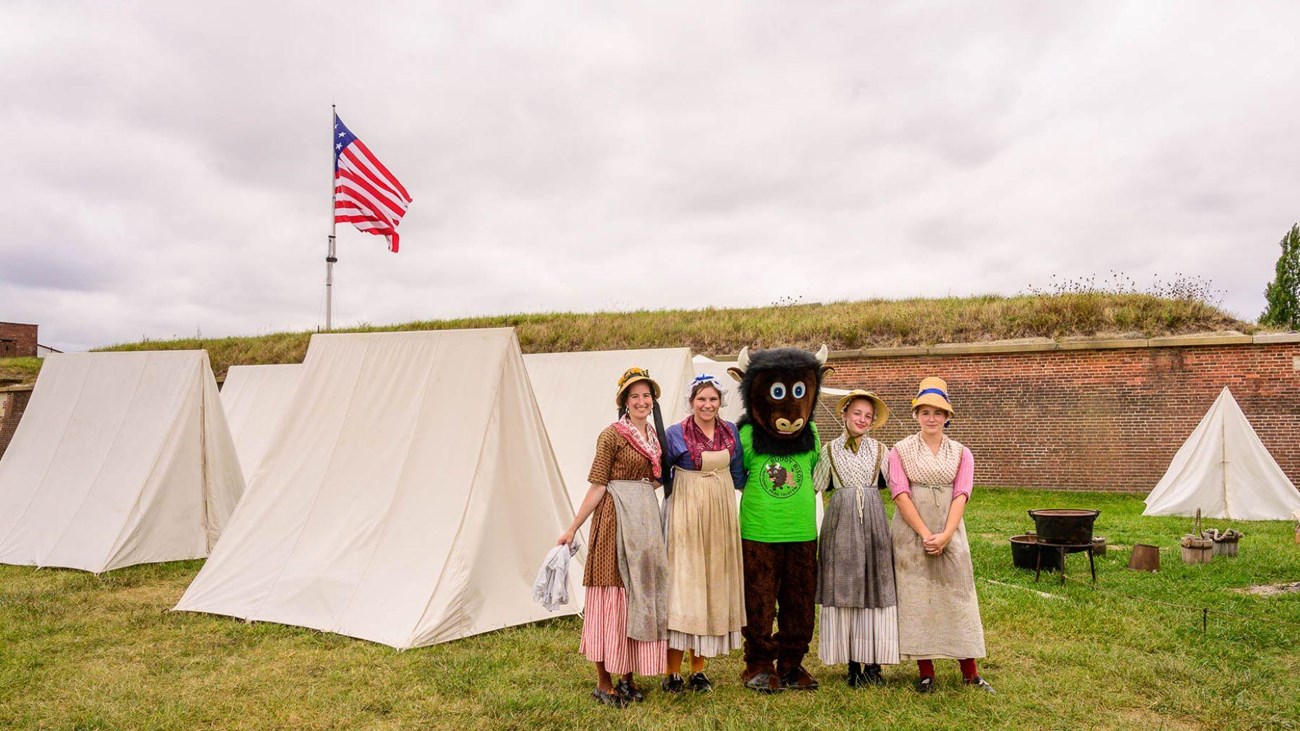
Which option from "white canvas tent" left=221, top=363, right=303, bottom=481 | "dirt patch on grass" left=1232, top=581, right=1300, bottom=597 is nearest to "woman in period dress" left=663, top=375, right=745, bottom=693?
"dirt patch on grass" left=1232, top=581, right=1300, bottom=597

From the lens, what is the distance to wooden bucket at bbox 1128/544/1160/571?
785 centimetres

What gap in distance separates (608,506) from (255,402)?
11.3 m


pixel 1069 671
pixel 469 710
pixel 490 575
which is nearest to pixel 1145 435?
pixel 1069 671

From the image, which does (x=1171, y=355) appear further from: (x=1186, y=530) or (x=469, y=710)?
(x=469, y=710)

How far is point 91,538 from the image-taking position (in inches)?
331

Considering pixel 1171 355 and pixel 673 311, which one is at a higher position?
pixel 673 311

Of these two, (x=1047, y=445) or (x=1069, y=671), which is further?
(x=1047, y=445)

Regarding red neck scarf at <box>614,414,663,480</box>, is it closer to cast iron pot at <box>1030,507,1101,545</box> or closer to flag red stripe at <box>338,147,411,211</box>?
cast iron pot at <box>1030,507,1101,545</box>

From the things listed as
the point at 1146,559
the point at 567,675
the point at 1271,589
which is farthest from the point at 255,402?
the point at 1271,589

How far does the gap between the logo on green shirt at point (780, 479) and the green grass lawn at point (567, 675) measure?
1037 mm

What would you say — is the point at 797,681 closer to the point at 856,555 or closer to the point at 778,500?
the point at 856,555

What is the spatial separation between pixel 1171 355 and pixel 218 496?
1437 centimetres

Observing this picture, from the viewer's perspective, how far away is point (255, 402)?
13812 millimetres

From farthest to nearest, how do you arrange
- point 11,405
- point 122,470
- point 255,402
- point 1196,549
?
point 11,405
point 255,402
point 122,470
point 1196,549
